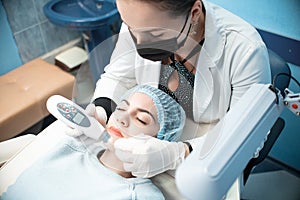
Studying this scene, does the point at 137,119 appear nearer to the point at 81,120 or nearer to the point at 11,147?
the point at 81,120

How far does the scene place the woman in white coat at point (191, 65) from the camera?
0.94 metres

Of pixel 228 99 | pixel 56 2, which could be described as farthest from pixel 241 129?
pixel 56 2

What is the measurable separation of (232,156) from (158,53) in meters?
0.49

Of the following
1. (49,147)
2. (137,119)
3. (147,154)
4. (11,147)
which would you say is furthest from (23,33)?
(147,154)

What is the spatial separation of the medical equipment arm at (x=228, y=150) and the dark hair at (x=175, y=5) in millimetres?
318

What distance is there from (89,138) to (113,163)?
11 cm

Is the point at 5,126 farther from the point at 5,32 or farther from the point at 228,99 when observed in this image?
the point at 228,99

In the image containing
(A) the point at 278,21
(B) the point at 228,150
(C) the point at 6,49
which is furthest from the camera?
(C) the point at 6,49

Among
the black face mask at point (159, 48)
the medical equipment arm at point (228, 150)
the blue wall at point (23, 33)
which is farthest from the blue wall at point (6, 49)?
the medical equipment arm at point (228, 150)

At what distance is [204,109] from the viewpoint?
103 cm

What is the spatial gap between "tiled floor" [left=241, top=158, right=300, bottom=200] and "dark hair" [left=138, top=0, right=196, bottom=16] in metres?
1.16

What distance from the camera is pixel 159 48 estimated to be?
1.01m

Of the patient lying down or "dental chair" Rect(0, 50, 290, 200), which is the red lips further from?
"dental chair" Rect(0, 50, 290, 200)

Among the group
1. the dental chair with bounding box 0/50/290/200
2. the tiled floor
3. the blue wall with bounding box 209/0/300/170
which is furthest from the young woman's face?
the tiled floor
